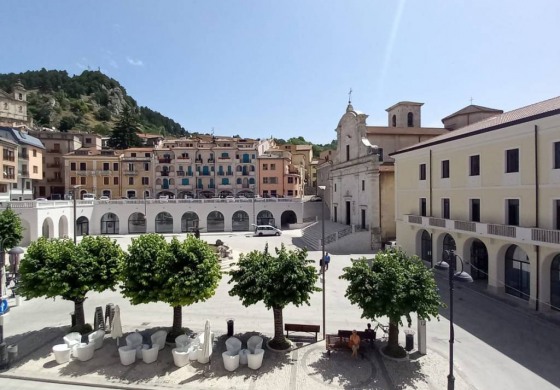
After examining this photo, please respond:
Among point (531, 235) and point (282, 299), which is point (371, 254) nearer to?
point (531, 235)

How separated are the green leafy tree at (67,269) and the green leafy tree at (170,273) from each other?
4.63 ft

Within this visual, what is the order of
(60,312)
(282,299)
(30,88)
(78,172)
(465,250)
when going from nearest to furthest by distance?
1. (282,299)
2. (60,312)
3. (465,250)
4. (78,172)
5. (30,88)

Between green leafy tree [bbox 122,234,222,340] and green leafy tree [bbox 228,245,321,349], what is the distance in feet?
4.51

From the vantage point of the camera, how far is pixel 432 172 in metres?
28.7

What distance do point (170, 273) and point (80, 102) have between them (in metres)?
156

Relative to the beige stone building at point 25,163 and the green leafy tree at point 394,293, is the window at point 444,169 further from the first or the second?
the beige stone building at point 25,163

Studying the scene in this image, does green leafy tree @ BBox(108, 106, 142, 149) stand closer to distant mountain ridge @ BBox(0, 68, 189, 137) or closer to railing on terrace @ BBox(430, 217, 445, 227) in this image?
distant mountain ridge @ BBox(0, 68, 189, 137)

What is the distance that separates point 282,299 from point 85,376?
26.8 ft

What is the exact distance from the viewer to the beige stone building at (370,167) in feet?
127

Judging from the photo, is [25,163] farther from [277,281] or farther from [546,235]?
[546,235]

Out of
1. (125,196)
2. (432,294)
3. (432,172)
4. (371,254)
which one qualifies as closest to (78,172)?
(125,196)

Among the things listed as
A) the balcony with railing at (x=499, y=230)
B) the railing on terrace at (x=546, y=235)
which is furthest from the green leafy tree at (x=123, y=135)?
the railing on terrace at (x=546, y=235)

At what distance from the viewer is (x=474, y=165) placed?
79.0ft

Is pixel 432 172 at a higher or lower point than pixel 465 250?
higher
